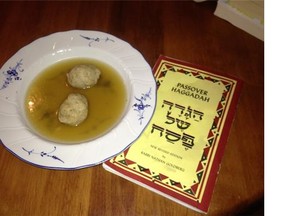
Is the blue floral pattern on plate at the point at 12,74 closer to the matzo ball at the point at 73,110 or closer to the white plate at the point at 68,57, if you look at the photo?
the white plate at the point at 68,57

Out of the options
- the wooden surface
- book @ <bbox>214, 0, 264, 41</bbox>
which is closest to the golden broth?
the wooden surface

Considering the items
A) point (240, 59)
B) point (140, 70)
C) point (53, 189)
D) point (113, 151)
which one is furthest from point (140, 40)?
point (53, 189)

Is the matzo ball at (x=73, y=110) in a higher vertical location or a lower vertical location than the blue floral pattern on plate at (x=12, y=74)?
lower

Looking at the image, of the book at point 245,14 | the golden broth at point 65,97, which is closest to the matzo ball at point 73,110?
the golden broth at point 65,97

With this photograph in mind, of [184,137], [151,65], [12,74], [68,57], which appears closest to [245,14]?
[151,65]

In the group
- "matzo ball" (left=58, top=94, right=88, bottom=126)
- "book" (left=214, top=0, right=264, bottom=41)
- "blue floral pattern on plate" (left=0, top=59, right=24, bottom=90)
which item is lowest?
"matzo ball" (left=58, top=94, right=88, bottom=126)

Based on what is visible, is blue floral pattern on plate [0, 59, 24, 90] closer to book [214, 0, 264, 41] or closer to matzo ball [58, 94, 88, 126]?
matzo ball [58, 94, 88, 126]
